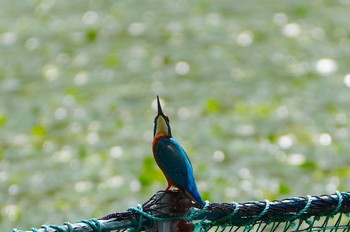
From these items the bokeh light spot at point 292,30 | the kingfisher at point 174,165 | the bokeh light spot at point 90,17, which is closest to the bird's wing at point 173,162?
the kingfisher at point 174,165

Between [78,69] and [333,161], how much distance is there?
2.57 meters

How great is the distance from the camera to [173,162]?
2.47 metres

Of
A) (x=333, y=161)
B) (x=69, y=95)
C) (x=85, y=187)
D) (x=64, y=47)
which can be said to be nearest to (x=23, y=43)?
(x=64, y=47)

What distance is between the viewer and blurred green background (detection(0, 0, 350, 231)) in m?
6.23

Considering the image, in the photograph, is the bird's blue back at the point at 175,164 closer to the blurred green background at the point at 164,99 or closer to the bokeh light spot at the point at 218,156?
the blurred green background at the point at 164,99

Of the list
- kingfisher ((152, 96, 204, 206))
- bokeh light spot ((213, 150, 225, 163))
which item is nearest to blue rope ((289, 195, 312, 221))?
kingfisher ((152, 96, 204, 206))

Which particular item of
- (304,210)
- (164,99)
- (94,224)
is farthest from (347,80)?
(94,224)

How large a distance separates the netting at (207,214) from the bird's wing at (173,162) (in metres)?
0.13

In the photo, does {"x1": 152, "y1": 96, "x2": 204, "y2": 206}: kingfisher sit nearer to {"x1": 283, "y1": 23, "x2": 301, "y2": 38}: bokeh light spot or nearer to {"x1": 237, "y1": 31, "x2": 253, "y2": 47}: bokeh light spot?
{"x1": 237, "y1": 31, "x2": 253, "y2": 47}: bokeh light spot

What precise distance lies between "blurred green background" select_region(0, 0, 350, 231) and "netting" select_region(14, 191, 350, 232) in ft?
11.3

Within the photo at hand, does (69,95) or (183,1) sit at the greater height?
(183,1)

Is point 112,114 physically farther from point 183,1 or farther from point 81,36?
point 183,1

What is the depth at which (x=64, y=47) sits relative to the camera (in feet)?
28.2

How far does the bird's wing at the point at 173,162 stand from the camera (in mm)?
2441
